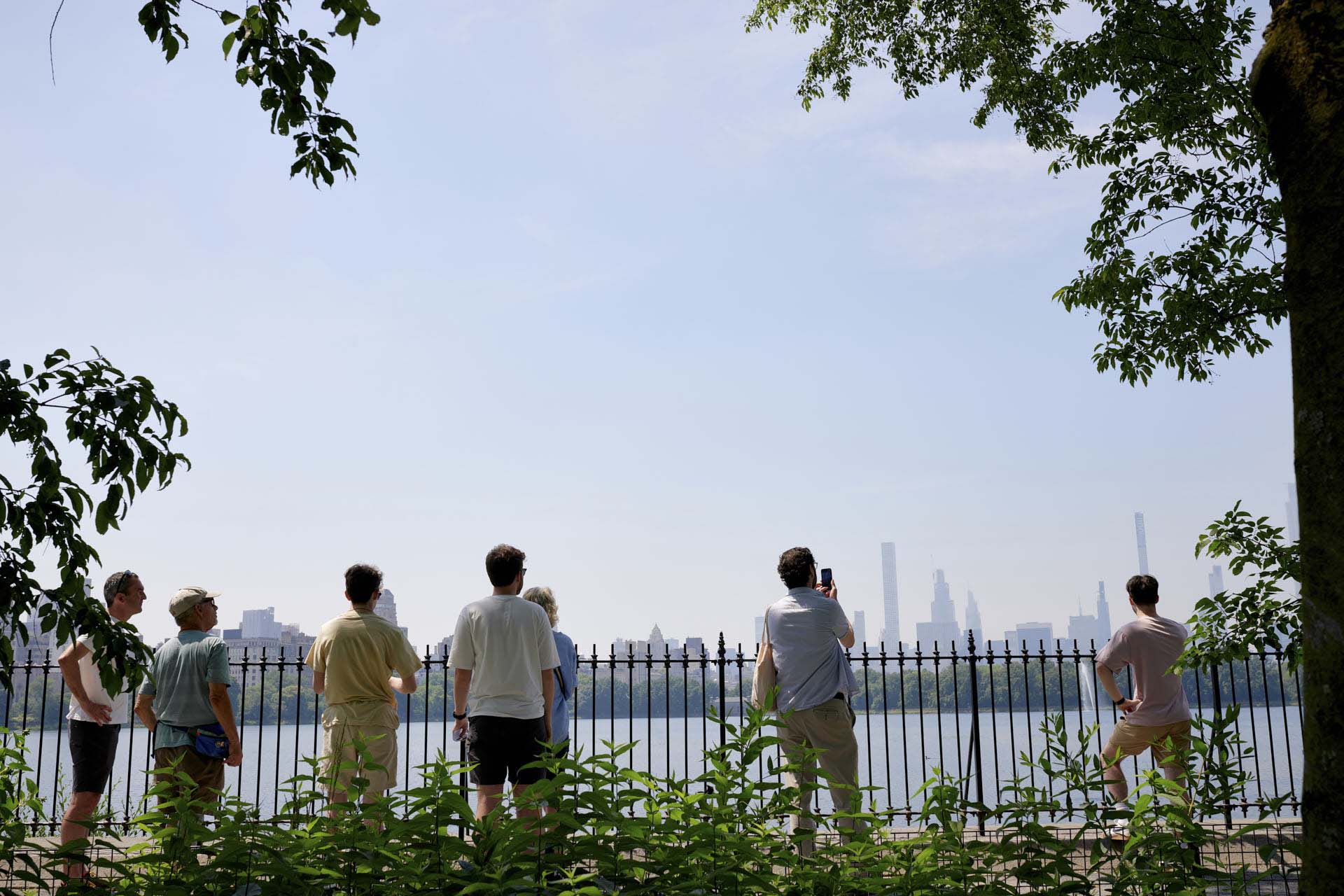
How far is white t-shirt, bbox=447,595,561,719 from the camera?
20.5 feet

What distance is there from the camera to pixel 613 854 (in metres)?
2.71

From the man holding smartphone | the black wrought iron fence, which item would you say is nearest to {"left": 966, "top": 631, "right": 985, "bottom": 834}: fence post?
the black wrought iron fence

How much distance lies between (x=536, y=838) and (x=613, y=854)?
0.21 m

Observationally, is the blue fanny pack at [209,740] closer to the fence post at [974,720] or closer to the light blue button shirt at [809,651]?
the light blue button shirt at [809,651]

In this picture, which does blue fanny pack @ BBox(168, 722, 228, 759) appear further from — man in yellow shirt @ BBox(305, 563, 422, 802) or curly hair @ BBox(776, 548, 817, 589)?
curly hair @ BBox(776, 548, 817, 589)

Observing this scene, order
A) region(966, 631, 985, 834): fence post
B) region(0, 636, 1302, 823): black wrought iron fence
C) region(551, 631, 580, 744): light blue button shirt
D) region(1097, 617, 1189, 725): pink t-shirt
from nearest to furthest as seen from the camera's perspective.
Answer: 1. region(0, 636, 1302, 823): black wrought iron fence
2. region(551, 631, 580, 744): light blue button shirt
3. region(1097, 617, 1189, 725): pink t-shirt
4. region(966, 631, 985, 834): fence post

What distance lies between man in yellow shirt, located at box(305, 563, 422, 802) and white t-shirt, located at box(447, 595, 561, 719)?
405 millimetres

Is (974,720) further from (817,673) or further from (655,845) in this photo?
(655,845)

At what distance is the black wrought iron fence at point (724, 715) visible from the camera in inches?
227

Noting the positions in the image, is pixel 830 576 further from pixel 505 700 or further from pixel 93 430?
pixel 93 430

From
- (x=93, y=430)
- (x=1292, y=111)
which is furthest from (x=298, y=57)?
(x=1292, y=111)

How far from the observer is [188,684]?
6.26 meters

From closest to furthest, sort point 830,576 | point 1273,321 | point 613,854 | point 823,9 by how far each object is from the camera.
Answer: point 613,854, point 830,576, point 1273,321, point 823,9

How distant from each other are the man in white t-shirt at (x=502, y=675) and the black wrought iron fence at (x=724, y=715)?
10.8 inches
